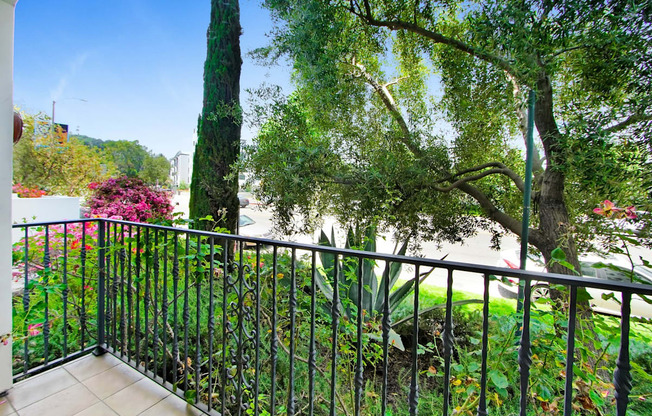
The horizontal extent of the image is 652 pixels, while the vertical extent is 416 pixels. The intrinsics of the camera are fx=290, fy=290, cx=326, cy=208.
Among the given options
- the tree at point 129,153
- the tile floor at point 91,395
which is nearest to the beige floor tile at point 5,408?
the tile floor at point 91,395

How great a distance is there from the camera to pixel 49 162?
28.2 ft

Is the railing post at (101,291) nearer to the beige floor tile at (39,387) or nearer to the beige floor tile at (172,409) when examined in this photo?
the beige floor tile at (39,387)

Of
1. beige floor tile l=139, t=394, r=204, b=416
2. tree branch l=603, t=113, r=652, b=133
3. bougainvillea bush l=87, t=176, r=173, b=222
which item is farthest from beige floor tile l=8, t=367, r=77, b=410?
tree branch l=603, t=113, r=652, b=133

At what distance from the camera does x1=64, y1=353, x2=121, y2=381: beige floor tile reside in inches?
73.4

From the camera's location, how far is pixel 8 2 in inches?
62.5

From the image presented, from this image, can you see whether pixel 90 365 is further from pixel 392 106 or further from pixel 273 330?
pixel 392 106

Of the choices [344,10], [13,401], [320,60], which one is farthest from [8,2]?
[344,10]

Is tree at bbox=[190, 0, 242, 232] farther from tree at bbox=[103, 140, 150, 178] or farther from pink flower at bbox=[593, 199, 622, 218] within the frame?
tree at bbox=[103, 140, 150, 178]

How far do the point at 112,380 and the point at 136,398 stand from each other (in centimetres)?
29

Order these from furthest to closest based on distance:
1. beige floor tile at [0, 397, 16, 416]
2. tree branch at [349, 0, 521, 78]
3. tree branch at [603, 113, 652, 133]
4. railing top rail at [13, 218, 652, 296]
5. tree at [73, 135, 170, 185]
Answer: tree at [73, 135, 170, 185] < tree branch at [349, 0, 521, 78] < tree branch at [603, 113, 652, 133] < beige floor tile at [0, 397, 16, 416] < railing top rail at [13, 218, 652, 296]

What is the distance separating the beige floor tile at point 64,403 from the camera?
154 centimetres

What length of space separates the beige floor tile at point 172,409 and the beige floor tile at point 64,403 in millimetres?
355

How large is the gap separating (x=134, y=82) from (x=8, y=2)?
20759 millimetres

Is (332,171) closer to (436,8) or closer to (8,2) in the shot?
(436,8)
